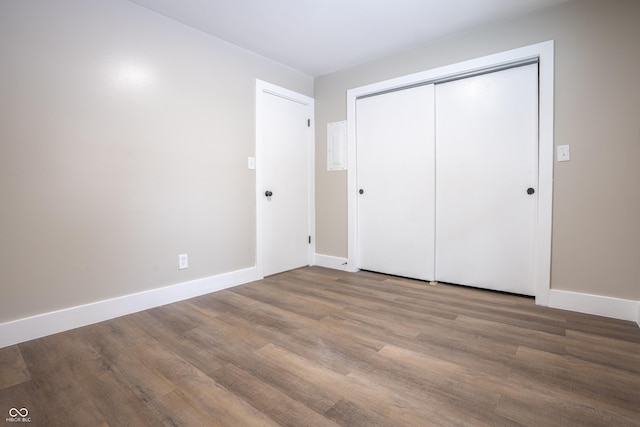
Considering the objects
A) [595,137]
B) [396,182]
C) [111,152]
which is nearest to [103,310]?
[111,152]

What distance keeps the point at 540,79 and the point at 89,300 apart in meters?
3.70

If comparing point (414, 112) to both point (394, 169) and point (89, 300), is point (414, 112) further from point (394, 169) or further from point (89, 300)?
point (89, 300)

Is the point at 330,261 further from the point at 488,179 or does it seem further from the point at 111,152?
the point at 111,152

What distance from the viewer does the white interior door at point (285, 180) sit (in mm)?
3305

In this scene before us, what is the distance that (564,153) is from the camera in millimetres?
2305

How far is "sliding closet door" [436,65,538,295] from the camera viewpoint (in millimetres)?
2521

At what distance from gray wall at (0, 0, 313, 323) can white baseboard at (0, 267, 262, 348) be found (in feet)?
0.18

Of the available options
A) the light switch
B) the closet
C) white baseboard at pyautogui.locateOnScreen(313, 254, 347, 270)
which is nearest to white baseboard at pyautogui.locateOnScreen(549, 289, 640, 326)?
the closet

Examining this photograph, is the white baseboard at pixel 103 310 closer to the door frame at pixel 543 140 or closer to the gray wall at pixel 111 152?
the gray wall at pixel 111 152

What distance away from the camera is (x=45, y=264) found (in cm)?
194

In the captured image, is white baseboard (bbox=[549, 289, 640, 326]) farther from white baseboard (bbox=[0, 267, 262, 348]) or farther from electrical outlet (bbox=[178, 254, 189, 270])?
electrical outlet (bbox=[178, 254, 189, 270])

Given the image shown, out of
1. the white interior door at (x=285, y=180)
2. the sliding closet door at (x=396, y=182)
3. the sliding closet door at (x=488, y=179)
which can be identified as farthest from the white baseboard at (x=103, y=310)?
the sliding closet door at (x=488, y=179)

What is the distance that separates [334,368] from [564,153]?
2.27 metres

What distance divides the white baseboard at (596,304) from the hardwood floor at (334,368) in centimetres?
8
